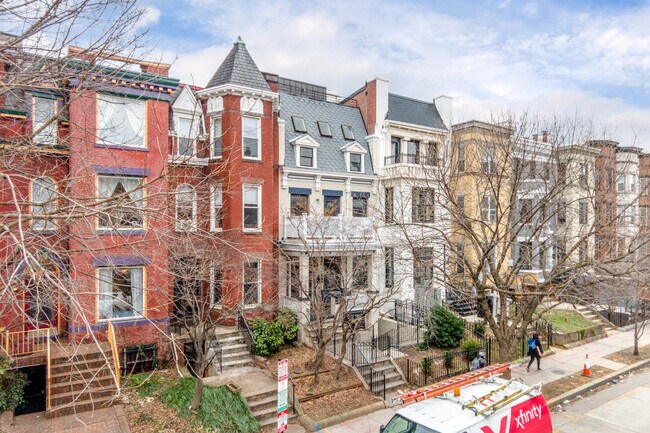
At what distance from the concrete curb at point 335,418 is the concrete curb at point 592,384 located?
19.2 ft

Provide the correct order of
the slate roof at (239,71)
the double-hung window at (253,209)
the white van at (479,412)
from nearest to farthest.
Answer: the white van at (479,412)
the slate roof at (239,71)
the double-hung window at (253,209)

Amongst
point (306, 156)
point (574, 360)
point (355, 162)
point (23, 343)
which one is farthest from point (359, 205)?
point (23, 343)

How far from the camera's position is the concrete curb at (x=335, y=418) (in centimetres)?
1082

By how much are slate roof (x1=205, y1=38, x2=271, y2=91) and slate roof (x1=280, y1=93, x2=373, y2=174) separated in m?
3.00

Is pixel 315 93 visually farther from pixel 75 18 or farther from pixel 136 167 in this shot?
pixel 75 18

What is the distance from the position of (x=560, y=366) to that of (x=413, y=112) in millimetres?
15835

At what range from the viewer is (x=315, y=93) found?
27.7 m

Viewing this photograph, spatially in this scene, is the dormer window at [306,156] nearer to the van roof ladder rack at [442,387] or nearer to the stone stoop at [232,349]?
the stone stoop at [232,349]

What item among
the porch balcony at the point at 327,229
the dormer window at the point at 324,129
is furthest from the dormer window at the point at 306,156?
the porch balcony at the point at 327,229

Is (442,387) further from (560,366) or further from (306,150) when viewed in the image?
(306,150)

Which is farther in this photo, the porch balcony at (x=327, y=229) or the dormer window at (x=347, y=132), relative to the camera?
the dormer window at (x=347, y=132)

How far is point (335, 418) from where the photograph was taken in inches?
439

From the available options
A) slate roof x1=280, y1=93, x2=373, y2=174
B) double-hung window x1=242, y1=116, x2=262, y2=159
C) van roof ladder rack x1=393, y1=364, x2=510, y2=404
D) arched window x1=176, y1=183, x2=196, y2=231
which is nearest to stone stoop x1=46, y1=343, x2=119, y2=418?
arched window x1=176, y1=183, x2=196, y2=231

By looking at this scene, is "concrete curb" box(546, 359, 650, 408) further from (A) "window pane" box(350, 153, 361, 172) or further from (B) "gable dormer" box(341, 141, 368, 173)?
(A) "window pane" box(350, 153, 361, 172)
